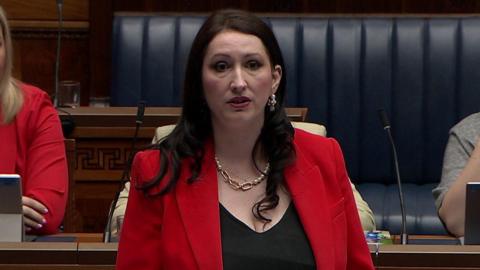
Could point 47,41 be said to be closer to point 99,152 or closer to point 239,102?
point 99,152

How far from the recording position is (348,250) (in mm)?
2334

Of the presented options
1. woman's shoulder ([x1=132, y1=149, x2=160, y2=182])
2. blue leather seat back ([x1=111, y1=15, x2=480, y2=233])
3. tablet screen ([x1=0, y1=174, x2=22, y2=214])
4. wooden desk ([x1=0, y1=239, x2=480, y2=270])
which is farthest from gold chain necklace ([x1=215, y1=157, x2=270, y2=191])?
blue leather seat back ([x1=111, y1=15, x2=480, y2=233])

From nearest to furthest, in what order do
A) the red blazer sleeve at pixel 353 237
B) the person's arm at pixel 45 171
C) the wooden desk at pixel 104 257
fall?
1. the red blazer sleeve at pixel 353 237
2. the wooden desk at pixel 104 257
3. the person's arm at pixel 45 171

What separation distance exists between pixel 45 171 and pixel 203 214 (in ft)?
4.01

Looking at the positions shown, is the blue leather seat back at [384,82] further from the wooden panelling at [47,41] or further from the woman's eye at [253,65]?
the woman's eye at [253,65]

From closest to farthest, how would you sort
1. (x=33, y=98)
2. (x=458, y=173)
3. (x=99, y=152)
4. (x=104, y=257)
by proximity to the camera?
1. (x=104, y=257)
2. (x=458, y=173)
3. (x=33, y=98)
4. (x=99, y=152)

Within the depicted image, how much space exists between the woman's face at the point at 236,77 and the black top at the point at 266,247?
0.66ft

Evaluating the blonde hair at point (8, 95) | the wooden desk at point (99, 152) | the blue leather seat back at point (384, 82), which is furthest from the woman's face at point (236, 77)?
the blue leather seat back at point (384, 82)

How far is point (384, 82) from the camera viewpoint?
4852 mm

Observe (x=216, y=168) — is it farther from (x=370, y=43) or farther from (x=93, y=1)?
(x=93, y=1)

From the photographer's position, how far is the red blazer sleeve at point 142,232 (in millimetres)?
2273

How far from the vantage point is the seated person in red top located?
11.1 feet

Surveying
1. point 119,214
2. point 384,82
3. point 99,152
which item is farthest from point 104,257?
point 384,82

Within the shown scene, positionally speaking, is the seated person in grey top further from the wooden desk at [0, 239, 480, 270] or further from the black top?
the black top
